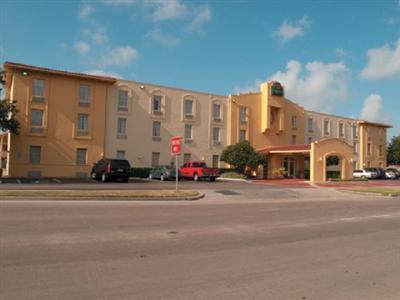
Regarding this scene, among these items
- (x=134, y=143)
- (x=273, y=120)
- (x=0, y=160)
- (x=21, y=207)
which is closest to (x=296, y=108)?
(x=273, y=120)

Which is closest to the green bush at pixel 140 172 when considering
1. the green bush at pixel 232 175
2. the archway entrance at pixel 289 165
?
the green bush at pixel 232 175

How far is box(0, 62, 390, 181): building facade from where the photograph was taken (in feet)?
124

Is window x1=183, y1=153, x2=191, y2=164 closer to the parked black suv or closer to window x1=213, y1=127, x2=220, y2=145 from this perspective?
window x1=213, y1=127, x2=220, y2=145

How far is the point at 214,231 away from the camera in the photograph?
1111 cm

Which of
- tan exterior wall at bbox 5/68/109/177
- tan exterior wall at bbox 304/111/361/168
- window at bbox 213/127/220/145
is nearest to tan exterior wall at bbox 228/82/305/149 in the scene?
window at bbox 213/127/220/145

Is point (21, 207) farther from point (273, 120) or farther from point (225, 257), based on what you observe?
point (273, 120)

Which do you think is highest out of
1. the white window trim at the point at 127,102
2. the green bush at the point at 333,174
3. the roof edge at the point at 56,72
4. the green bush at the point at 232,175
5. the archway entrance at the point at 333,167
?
the roof edge at the point at 56,72

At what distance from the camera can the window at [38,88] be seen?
3797 cm

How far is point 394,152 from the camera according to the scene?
78.8 metres

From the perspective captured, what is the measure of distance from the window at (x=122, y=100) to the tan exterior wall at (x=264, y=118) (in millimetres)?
13015

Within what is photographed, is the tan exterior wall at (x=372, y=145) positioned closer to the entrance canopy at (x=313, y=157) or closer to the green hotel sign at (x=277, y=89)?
the entrance canopy at (x=313, y=157)

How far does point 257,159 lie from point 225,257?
124 ft

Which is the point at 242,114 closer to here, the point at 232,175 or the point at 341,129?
the point at 232,175

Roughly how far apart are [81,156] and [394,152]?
61228 millimetres
